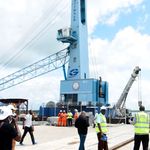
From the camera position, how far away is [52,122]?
46.5 m

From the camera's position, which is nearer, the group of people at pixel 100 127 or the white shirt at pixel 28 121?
the group of people at pixel 100 127

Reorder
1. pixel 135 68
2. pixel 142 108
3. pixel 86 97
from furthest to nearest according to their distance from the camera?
1. pixel 86 97
2. pixel 135 68
3. pixel 142 108

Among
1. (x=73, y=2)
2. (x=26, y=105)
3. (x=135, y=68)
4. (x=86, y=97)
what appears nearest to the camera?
(x=26, y=105)

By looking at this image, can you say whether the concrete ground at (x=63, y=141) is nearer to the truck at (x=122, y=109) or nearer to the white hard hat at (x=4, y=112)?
the white hard hat at (x=4, y=112)

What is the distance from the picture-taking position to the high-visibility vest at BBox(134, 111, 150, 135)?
43.8ft

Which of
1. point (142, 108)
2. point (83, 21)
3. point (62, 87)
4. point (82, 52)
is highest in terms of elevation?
point (83, 21)

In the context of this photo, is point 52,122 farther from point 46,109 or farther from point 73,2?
point 73,2

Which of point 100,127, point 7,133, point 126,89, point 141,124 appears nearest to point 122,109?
point 126,89

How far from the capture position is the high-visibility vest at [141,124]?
13.4 metres

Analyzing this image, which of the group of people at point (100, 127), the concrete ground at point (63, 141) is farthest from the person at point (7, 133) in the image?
the concrete ground at point (63, 141)

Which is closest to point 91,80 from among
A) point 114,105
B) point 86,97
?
point 86,97

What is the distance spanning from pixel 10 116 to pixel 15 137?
0.31 metres

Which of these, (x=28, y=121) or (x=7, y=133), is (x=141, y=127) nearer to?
(x=7, y=133)

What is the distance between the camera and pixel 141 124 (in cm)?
1337
